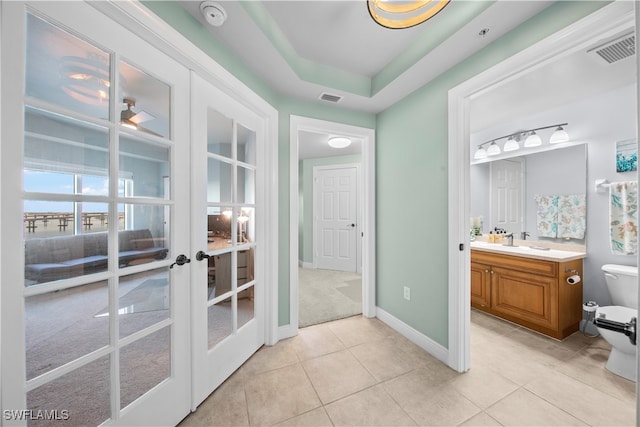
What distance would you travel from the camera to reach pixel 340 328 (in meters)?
2.36

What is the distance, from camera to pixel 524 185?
2.82 meters

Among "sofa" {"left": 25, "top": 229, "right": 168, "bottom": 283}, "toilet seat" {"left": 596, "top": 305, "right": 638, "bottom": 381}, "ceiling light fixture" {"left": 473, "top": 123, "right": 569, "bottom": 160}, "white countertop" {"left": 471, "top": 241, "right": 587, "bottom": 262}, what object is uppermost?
"ceiling light fixture" {"left": 473, "top": 123, "right": 569, "bottom": 160}

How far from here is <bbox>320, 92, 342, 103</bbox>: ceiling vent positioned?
216 centimetres

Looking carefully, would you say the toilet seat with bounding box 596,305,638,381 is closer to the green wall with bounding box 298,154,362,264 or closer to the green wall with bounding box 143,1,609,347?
the green wall with bounding box 143,1,609,347

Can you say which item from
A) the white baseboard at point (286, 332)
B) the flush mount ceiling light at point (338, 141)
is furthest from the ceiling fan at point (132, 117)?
the flush mount ceiling light at point (338, 141)

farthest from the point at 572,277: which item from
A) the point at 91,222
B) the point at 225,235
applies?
the point at 91,222

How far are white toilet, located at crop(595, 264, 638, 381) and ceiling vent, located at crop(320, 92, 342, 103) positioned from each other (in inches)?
106

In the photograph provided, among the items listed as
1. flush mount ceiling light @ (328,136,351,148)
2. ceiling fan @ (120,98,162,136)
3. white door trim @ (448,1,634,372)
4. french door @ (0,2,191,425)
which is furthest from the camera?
flush mount ceiling light @ (328,136,351,148)

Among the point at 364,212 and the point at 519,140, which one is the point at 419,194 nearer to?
the point at 364,212

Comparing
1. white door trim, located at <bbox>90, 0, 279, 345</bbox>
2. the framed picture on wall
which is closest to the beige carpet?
white door trim, located at <bbox>90, 0, 279, 345</bbox>

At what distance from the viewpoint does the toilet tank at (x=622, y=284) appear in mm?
1868

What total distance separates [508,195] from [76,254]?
3995mm

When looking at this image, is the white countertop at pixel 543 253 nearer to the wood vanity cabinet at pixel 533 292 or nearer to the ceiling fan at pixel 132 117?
the wood vanity cabinet at pixel 533 292

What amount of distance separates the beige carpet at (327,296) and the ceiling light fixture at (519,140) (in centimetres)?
259
